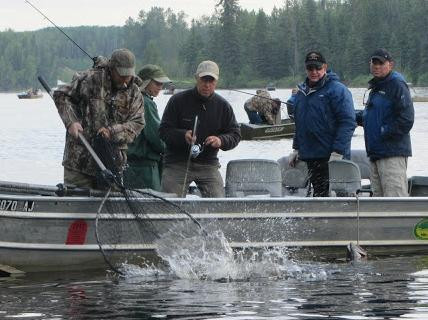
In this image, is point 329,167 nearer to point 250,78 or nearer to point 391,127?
point 391,127

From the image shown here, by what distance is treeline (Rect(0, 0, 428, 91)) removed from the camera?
4663 inches

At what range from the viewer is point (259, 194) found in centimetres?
1259

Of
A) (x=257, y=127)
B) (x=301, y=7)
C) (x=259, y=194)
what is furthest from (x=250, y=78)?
(x=259, y=194)

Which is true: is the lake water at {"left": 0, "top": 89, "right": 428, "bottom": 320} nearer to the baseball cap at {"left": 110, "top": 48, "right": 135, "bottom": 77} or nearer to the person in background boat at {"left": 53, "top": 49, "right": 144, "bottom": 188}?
the person in background boat at {"left": 53, "top": 49, "right": 144, "bottom": 188}

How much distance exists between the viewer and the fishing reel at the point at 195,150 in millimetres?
11758

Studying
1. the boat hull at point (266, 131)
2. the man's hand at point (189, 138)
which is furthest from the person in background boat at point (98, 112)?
the boat hull at point (266, 131)

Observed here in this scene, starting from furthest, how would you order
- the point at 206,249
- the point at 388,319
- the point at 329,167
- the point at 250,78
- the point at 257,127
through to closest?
1. the point at 250,78
2. the point at 257,127
3. the point at 329,167
4. the point at 206,249
5. the point at 388,319

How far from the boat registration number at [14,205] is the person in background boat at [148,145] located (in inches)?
51.4

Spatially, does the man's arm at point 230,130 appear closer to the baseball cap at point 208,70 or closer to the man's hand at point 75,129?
the baseball cap at point 208,70

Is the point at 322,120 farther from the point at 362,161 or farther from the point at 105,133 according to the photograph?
the point at 105,133

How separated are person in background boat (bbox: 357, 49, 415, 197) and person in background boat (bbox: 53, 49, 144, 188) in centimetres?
248

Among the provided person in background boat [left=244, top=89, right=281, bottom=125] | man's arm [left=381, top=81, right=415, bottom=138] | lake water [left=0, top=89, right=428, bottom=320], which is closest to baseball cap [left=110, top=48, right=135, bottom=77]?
lake water [left=0, top=89, right=428, bottom=320]

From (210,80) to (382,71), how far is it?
1.82 metres

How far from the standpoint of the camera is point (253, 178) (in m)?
12.5
